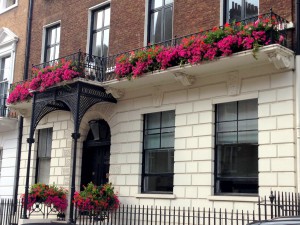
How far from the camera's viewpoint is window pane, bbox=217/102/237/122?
39.5ft

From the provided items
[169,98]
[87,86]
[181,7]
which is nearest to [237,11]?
[181,7]

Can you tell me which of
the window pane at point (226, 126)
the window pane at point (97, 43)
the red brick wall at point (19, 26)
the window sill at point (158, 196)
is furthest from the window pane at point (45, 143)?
the window pane at point (226, 126)

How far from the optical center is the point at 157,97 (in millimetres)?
13711

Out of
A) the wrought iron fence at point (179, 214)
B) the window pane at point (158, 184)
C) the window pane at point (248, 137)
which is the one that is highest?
the window pane at point (248, 137)

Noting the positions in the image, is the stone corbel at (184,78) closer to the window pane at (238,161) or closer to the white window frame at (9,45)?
the window pane at (238,161)

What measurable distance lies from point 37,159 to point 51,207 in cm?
290

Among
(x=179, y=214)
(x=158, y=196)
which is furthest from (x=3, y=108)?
(x=179, y=214)

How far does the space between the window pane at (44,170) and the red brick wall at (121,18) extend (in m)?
4.06

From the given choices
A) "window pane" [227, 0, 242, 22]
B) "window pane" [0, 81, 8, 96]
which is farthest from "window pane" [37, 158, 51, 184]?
"window pane" [227, 0, 242, 22]

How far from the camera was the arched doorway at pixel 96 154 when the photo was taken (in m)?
15.7

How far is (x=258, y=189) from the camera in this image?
11.1 metres

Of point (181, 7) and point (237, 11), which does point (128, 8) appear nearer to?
point (181, 7)

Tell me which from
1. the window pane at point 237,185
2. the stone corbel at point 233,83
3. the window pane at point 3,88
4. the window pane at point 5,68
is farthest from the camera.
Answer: the window pane at point 5,68

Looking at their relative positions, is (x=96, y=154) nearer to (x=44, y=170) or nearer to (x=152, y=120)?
(x=44, y=170)
